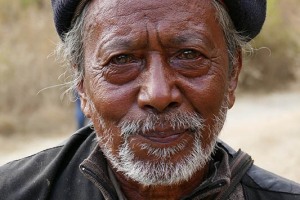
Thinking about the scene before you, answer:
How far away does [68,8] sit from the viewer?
2.83 meters

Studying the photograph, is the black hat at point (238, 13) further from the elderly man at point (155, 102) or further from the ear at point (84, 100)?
the ear at point (84, 100)

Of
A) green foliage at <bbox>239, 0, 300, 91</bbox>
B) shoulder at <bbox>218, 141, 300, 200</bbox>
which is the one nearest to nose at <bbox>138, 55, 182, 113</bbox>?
shoulder at <bbox>218, 141, 300, 200</bbox>

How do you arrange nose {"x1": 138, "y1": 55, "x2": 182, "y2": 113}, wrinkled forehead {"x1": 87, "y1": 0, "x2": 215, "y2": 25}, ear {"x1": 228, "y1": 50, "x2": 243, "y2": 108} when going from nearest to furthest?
nose {"x1": 138, "y1": 55, "x2": 182, "y2": 113} → wrinkled forehead {"x1": 87, "y1": 0, "x2": 215, "y2": 25} → ear {"x1": 228, "y1": 50, "x2": 243, "y2": 108}

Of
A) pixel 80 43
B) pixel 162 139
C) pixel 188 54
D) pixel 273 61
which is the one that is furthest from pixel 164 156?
pixel 273 61

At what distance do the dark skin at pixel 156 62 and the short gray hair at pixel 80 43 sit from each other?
0.17 feet

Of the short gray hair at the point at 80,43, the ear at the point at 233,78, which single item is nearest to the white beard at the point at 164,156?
the ear at the point at 233,78

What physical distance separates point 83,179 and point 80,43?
0.58 metres

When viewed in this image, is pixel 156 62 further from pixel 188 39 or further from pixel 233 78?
pixel 233 78

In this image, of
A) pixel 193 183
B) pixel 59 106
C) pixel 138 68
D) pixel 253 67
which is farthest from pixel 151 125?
pixel 253 67

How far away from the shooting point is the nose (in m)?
2.50

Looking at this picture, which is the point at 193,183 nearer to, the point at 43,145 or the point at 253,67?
the point at 43,145

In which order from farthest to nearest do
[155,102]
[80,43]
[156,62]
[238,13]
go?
[80,43]
[238,13]
[156,62]
[155,102]

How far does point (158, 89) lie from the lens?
2506 mm

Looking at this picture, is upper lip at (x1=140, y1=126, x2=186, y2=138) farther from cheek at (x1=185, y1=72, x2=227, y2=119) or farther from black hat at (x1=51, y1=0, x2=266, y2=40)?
black hat at (x1=51, y1=0, x2=266, y2=40)
